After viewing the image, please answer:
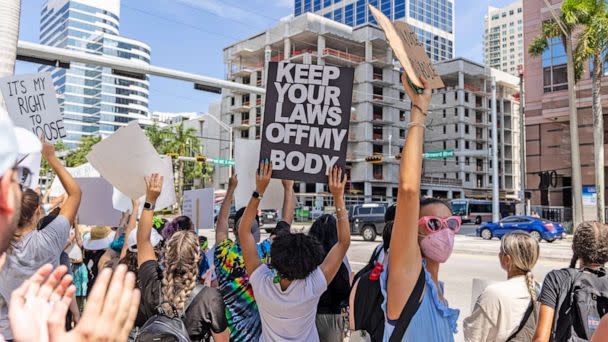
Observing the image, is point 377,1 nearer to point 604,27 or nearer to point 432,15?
point 432,15

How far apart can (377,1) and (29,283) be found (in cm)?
14435

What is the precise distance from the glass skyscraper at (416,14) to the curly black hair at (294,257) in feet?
406

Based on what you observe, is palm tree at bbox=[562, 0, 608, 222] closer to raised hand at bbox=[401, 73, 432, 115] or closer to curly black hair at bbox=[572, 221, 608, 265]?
curly black hair at bbox=[572, 221, 608, 265]

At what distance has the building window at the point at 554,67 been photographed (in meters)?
33.9

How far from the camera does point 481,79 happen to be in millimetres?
75062

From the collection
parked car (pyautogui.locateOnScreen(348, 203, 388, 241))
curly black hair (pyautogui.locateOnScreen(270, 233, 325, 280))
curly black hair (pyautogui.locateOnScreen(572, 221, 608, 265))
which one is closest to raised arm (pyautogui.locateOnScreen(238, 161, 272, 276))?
curly black hair (pyautogui.locateOnScreen(270, 233, 325, 280))

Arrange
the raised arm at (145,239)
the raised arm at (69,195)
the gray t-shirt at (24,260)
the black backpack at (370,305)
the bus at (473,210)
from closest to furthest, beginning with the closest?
the black backpack at (370,305), the gray t-shirt at (24,260), the raised arm at (145,239), the raised arm at (69,195), the bus at (473,210)

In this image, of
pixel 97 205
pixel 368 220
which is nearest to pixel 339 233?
pixel 97 205

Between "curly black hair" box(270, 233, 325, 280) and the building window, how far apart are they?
118 feet

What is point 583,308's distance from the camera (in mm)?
2793

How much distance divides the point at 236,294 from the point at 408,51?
223 cm

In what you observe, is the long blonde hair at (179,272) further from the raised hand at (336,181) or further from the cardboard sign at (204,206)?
the cardboard sign at (204,206)

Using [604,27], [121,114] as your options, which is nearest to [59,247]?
[604,27]

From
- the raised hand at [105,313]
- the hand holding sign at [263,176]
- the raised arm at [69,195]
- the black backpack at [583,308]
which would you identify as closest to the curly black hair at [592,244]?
the black backpack at [583,308]
